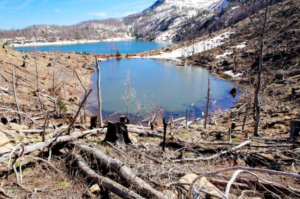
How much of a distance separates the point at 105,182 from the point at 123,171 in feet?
1.60

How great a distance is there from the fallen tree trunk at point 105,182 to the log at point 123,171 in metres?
0.22

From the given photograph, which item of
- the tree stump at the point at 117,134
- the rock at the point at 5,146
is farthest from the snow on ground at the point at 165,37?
the rock at the point at 5,146

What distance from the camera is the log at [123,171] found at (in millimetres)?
4332

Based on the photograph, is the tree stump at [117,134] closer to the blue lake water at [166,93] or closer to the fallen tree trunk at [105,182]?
the fallen tree trunk at [105,182]

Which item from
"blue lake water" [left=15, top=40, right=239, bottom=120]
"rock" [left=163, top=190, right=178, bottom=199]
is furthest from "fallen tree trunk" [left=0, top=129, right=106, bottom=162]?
"blue lake water" [left=15, top=40, right=239, bottom=120]

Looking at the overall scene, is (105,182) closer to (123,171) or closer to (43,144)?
(123,171)

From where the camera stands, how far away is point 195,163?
6586 millimetres

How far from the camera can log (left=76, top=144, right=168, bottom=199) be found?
4332 mm

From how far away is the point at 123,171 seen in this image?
16.0 ft

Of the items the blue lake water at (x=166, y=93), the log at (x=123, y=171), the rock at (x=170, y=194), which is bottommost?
the blue lake water at (x=166, y=93)

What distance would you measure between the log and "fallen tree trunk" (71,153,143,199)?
22 cm

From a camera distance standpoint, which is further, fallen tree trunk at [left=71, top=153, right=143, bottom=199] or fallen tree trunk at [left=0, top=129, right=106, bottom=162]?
fallen tree trunk at [left=0, top=129, right=106, bottom=162]

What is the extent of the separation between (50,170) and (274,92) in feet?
88.7

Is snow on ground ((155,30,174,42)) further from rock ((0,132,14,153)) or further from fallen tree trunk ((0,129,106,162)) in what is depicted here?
rock ((0,132,14,153))
